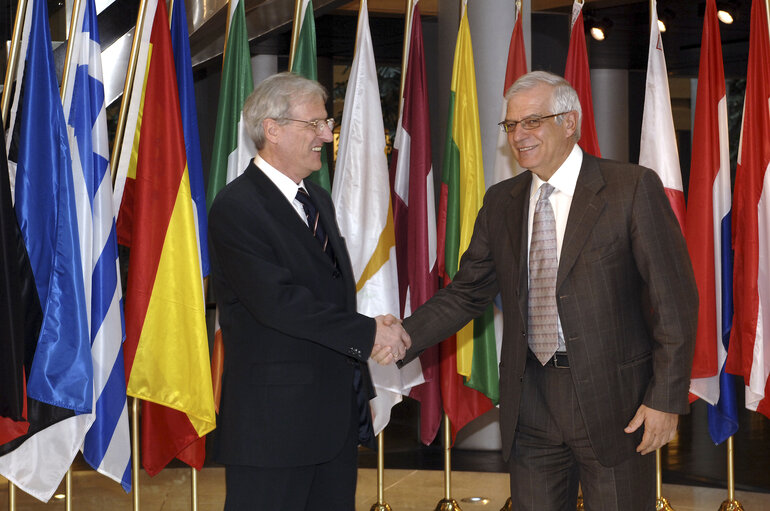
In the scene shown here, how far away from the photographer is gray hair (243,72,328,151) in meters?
2.77

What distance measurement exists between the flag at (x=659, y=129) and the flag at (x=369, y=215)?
1.20 metres

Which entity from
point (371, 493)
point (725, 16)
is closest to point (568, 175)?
point (371, 493)

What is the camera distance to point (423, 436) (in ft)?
13.9

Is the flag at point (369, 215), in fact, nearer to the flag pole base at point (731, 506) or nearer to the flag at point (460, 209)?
the flag at point (460, 209)

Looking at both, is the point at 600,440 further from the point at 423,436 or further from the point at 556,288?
the point at 423,436

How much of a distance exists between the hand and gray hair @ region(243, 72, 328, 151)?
134 cm

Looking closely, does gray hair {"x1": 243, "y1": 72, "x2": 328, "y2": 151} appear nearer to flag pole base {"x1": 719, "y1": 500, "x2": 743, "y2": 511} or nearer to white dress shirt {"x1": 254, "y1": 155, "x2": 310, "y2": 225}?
white dress shirt {"x1": 254, "y1": 155, "x2": 310, "y2": 225}

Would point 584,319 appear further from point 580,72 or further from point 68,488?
point 68,488

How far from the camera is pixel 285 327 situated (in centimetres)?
261

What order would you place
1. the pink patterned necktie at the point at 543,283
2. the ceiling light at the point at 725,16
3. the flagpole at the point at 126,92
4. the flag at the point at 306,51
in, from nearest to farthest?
the pink patterned necktie at the point at 543,283
the flagpole at the point at 126,92
the flag at the point at 306,51
the ceiling light at the point at 725,16

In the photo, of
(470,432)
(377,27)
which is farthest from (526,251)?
(377,27)

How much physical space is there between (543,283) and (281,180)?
0.84m

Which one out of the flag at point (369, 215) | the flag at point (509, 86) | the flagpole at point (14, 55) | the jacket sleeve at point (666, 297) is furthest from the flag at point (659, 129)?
the flagpole at point (14, 55)

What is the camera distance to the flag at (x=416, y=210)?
427cm
